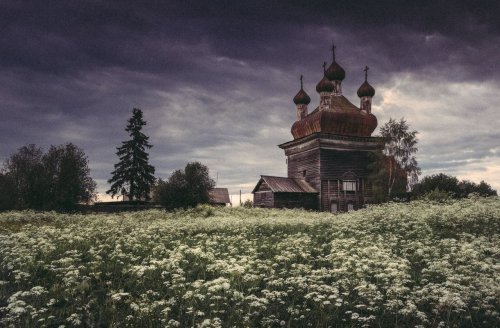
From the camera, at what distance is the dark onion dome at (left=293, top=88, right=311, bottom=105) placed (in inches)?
1986

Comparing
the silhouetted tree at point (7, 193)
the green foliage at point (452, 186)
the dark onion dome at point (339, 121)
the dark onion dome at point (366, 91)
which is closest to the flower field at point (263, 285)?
the green foliage at point (452, 186)

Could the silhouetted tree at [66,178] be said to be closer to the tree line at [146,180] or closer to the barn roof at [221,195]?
the tree line at [146,180]

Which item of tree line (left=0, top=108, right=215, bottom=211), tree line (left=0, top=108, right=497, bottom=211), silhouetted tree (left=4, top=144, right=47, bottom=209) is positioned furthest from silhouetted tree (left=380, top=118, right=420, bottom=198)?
silhouetted tree (left=4, top=144, right=47, bottom=209)

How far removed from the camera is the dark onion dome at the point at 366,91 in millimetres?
49031

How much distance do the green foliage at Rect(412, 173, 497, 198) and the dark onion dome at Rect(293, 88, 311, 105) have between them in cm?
2121

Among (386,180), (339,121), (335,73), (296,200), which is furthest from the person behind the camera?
(335,73)

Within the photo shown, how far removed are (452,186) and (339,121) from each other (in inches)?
638

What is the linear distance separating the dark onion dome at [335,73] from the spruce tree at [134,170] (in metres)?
25.3

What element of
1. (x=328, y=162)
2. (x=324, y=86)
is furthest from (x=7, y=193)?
(x=324, y=86)

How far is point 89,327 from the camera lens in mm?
7324

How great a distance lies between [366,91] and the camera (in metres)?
49.0

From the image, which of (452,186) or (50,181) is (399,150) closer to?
(452,186)

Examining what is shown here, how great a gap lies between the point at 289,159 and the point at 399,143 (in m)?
13.5

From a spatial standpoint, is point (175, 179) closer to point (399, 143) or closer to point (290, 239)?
point (399, 143)
